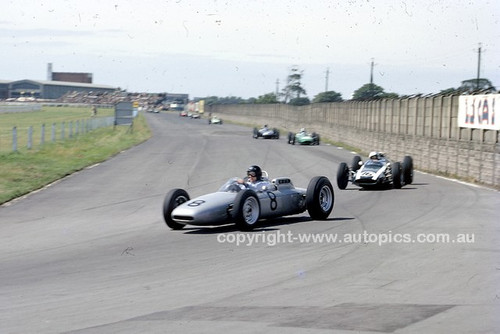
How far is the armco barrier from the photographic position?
27594 millimetres

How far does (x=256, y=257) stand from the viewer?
1225 cm

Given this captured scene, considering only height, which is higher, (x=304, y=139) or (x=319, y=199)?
(x=304, y=139)

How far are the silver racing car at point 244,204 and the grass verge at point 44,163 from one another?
7.84 metres

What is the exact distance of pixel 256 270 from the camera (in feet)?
36.4

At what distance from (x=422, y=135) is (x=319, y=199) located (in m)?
20.7

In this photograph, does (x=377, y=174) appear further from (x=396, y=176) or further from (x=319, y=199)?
(x=319, y=199)

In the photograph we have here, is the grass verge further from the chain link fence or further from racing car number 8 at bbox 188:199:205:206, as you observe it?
racing car number 8 at bbox 188:199:205:206

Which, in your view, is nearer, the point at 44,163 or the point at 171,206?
the point at 171,206

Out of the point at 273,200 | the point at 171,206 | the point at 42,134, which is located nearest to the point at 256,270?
the point at 171,206

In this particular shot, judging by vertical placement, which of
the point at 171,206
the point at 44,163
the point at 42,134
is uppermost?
the point at 42,134

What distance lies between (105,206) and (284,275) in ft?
37.1

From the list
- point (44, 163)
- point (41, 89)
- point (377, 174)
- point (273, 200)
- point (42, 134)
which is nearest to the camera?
point (273, 200)

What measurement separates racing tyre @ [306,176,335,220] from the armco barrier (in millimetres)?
10432

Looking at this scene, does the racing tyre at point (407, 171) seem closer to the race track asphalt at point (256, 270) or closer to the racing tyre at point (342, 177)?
the racing tyre at point (342, 177)
